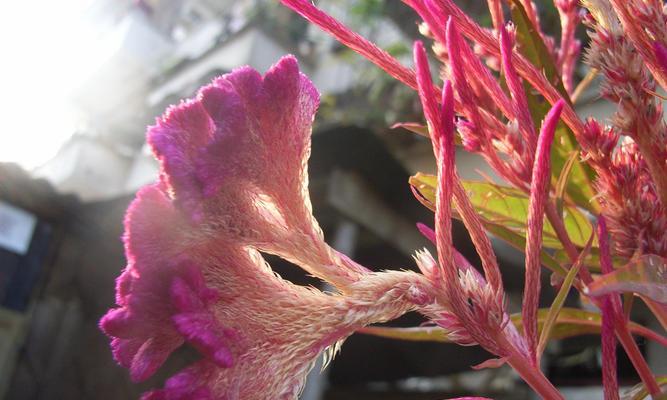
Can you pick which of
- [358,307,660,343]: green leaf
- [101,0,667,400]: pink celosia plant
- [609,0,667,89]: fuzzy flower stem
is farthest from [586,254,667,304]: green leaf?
[358,307,660,343]: green leaf

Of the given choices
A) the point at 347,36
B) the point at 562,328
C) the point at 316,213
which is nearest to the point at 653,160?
the point at 347,36

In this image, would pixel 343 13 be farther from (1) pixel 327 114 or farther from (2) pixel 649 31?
(2) pixel 649 31

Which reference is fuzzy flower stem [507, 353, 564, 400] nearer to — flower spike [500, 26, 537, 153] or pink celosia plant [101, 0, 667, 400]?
pink celosia plant [101, 0, 667, 400]

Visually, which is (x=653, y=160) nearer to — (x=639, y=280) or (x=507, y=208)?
(x=639, y=280)

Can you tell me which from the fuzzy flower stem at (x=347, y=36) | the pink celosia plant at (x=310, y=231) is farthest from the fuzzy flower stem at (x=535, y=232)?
the fuzzy flower stem at (x=347, y=36)

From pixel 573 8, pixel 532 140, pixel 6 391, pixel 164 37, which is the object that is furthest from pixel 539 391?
pixel 164 37
